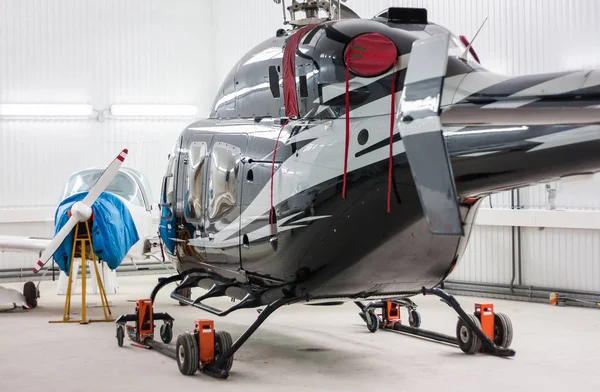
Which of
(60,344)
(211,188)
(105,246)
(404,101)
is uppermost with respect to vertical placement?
(404,101)

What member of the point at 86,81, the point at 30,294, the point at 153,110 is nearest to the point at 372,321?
the point at 30,294

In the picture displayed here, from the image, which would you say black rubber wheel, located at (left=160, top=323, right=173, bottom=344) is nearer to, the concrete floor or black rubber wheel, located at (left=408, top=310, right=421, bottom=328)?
the concrete floor

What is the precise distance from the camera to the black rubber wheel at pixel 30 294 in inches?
499

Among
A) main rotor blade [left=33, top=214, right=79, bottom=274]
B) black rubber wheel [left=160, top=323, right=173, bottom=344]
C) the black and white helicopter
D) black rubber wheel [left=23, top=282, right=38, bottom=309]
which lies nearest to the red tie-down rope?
the black and white helicopter

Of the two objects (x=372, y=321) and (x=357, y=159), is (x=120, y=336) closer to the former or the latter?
(x=372, y=321)

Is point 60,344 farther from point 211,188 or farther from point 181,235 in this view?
point 211,188

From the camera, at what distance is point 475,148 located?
20.2 feet

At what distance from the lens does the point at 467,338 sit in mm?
8523

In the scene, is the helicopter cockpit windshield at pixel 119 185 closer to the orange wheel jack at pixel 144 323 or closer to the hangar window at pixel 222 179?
the orange wheel jack at pixel 144 323

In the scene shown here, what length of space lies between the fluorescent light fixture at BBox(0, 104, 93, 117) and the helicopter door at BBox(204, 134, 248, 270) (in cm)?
1054

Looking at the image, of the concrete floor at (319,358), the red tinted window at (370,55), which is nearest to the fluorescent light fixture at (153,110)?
the concrete floor at (319,358)

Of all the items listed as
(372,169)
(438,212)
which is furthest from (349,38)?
(438,212)

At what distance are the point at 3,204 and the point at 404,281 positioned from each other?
12.6 metres

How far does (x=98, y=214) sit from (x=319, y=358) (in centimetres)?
421
